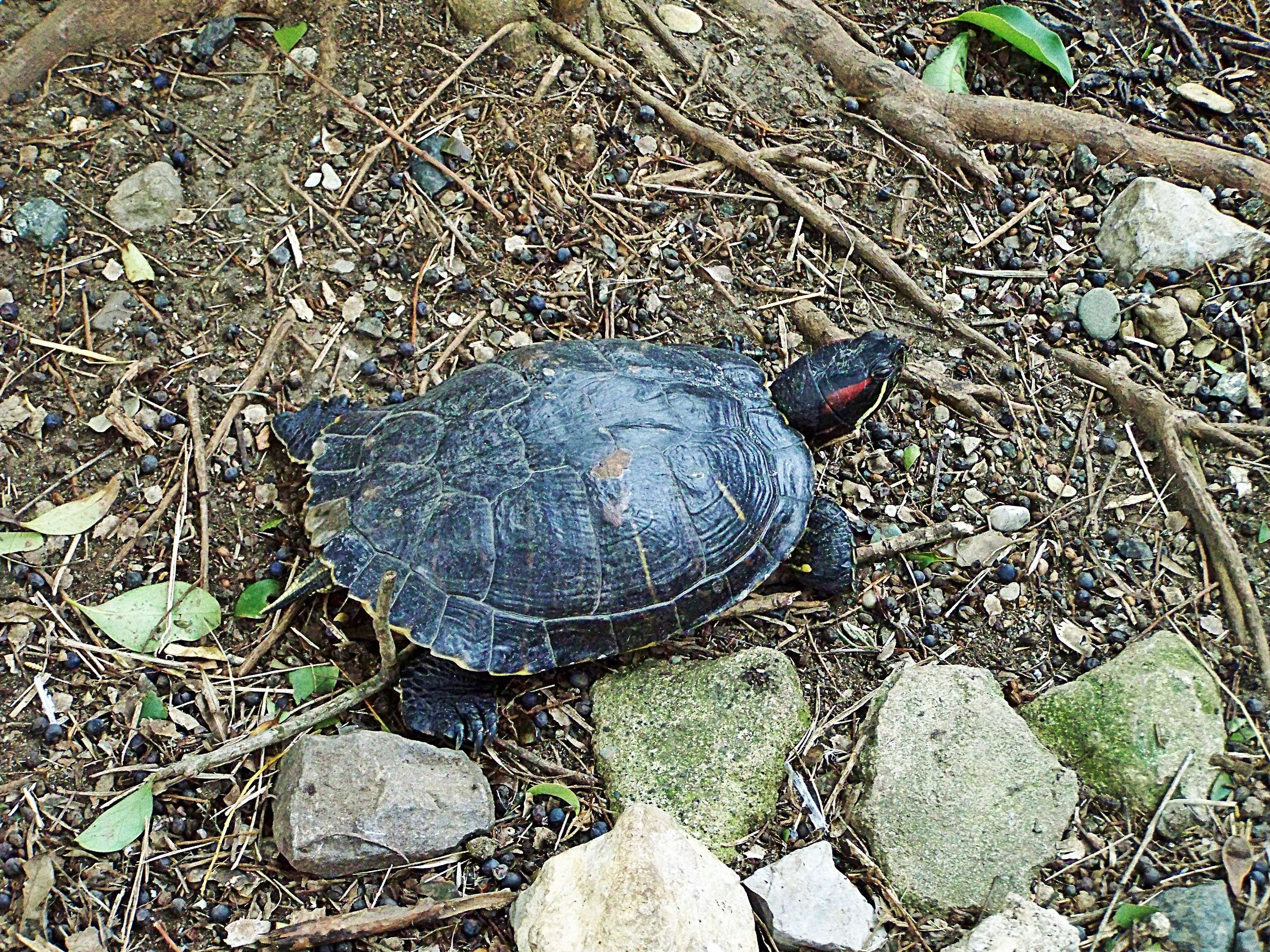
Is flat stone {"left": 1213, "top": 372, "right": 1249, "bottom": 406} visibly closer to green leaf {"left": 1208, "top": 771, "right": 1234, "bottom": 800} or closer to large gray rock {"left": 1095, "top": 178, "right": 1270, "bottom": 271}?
large gray rock {"left": 1095, "top": 178, "right": 1270, "bottom": 271}

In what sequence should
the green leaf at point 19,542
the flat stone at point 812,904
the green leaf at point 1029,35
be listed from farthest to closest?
→ the green leaf at point 1029,35, the green leaf at point 19,542, the flat stone at point 812,904

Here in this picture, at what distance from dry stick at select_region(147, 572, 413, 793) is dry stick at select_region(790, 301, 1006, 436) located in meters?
2.33

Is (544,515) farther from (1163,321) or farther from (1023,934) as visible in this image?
(1163,321)

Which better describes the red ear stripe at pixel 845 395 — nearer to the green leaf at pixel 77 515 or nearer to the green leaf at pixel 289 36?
the green leaf at pixel 77 515

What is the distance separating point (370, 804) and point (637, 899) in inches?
36.1

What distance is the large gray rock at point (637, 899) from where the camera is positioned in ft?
9.45

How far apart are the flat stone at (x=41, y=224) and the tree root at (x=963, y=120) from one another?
11.4 ft

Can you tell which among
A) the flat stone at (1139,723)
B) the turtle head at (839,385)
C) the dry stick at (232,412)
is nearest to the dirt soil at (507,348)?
the dry stick at (232,412)

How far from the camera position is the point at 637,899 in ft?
9.50

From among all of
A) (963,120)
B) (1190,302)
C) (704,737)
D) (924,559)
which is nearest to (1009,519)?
(924,559)

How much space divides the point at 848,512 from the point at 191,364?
2.86 meters

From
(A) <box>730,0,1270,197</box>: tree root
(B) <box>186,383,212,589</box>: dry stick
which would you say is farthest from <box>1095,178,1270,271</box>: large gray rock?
(B) <box>186,383,212,589</box>: dry stick

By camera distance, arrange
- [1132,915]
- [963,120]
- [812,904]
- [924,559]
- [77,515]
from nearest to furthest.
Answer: [812,904]
[1132,915]
[77,515]
[924,559]
[963,120]

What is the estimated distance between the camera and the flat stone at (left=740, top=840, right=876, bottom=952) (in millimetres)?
3104
